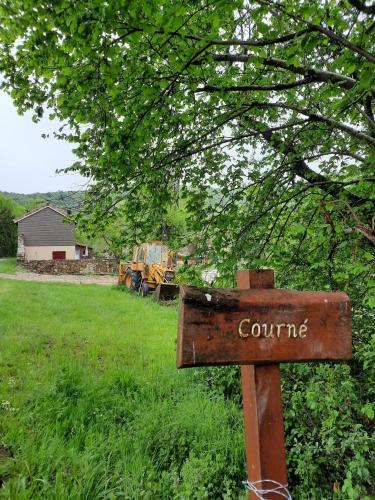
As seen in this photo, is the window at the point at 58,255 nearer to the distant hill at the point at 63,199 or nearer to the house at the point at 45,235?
the house at the point at 45,235

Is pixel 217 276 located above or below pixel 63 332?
above

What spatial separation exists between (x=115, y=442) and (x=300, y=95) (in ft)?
13.7

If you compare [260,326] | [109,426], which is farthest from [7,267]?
[260,326]

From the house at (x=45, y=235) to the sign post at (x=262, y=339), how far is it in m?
35.1

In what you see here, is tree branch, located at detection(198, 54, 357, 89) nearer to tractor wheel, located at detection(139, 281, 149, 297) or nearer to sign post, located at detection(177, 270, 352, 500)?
sign post, located at detection(177, 270, 352, 500)

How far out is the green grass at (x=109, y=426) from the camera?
8.89 ft

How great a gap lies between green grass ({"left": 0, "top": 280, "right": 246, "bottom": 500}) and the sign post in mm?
1434

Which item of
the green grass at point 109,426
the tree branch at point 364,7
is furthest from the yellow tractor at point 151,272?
the tree branch at point 364,7

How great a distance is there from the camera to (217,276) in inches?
134

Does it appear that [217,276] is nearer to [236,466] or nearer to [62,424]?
[236,466]

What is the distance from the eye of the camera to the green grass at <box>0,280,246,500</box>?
271 centimetres

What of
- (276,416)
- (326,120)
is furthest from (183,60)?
(276,416)

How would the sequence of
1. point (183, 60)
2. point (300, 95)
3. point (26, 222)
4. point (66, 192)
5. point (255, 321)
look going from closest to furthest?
1. point (255, 321)
2. point (183, 60)
3. point (66, 192)
4. point (300, 95)
5. point (26, 222)

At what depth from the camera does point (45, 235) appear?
36156mm
